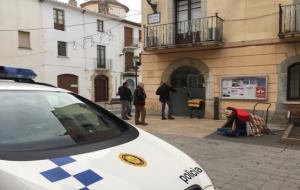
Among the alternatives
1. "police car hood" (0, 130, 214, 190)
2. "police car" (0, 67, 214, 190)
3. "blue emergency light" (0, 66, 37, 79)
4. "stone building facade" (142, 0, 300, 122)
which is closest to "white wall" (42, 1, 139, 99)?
"stone building facade" (142, 0, 300, 122)

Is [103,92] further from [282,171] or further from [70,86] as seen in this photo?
[282,171]

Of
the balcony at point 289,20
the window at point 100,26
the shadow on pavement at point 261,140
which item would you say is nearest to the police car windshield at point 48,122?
the shadow on pavement at point 261,140

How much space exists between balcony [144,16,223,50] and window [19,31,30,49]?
14922mm

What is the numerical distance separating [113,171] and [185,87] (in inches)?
490

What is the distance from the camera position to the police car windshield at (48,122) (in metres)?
2.21

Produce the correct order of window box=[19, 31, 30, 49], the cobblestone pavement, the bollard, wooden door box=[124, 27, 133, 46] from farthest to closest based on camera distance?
wooden door box=[124, 27, 133, 46] → window box=[19, 31, 30, 49] → the bollard → the cobblestone pavement

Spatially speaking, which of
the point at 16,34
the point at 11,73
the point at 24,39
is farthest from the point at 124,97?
the point at 24,39

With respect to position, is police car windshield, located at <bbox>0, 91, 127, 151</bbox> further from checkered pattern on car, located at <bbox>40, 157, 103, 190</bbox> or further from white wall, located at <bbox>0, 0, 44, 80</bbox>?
white wall, located at <bbox>0, 0, 44, 80</bbox>

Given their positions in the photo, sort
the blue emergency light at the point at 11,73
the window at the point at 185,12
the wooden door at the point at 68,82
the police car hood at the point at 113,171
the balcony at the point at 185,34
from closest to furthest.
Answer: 1. the police car hood at the point at 113,171
2. the blue emergency light at the point at 11,73
3. the balcony at the point at 185,34
4. the window at the point at 185,12
5. the wooden door at the point at 68,82

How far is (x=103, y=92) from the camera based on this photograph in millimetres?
32156

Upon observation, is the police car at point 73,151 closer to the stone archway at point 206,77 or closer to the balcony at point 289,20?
the balcony at point 289,20

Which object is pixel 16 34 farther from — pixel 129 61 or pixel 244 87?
pixel 244 87

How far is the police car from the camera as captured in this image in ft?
5.86

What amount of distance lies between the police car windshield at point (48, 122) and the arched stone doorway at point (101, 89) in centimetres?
2857
